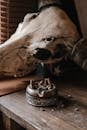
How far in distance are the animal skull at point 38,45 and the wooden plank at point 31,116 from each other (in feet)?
0.55

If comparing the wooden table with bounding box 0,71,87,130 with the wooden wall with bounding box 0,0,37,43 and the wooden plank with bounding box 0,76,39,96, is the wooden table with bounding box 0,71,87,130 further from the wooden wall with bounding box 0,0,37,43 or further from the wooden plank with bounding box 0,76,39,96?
the wooden wall with bounding box 0,0,37,43

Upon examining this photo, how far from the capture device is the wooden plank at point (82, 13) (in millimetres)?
1188

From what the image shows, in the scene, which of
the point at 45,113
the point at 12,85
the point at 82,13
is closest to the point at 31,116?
the point at 45,113

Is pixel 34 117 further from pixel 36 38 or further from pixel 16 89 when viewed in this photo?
pixel 36 38

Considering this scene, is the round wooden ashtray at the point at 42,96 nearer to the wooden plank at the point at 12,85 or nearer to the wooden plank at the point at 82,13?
the wooden plank at the point at 12,85

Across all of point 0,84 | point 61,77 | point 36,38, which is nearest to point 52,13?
point 36,38

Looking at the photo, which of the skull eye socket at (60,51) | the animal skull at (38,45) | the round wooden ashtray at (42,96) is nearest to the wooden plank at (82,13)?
the animal skull at (38,45)

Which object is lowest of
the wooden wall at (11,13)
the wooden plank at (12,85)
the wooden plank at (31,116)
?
the wooden plank at (31,116)

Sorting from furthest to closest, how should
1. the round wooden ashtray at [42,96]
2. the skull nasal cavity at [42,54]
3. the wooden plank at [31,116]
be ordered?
the skull nasal cavity at [42,54]
the round wooden ashtray at [42,96]
the wooden plank at [31,116]

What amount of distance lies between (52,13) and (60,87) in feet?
1.06

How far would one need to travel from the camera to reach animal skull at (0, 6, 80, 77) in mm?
951

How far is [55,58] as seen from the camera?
0.97m

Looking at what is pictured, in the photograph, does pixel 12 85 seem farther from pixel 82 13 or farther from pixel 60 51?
pixel 82 13

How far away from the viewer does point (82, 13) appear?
3.94 ft
